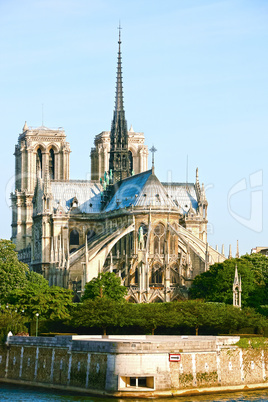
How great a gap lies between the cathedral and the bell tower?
144 mm

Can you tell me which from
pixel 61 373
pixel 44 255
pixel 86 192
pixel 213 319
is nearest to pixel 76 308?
pixel 213 319

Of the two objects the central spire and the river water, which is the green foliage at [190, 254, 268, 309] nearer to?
the river water

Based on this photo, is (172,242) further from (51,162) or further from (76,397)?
(76,397)

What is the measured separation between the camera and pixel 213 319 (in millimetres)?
79938

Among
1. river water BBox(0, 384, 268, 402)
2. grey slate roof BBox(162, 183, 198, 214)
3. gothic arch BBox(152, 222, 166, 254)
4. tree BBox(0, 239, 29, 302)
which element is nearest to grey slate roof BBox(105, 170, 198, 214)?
grey slate roof BBox(162, 183, 198, 214)

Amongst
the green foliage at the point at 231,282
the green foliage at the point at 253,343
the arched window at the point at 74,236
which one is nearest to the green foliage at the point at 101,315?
the green foliage at the point at 253,343

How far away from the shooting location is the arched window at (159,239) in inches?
4513

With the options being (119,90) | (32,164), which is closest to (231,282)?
(119,90)

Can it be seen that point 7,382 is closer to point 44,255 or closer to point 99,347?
point 99,347

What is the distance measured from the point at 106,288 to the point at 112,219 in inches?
987

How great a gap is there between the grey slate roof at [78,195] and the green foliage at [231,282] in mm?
27747

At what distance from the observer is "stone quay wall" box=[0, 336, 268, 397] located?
6281 cm

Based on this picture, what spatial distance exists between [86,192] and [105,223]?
8671 millimetres

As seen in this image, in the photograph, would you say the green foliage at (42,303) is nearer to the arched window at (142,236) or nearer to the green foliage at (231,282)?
the green foliage at (231,282)
